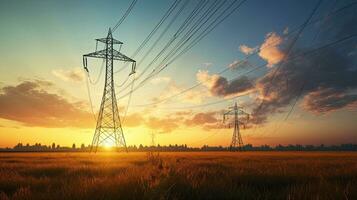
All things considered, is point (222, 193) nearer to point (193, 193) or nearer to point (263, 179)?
point (193, 193)

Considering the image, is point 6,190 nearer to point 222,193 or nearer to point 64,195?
point 64,195

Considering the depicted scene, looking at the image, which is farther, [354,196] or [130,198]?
[354,196]

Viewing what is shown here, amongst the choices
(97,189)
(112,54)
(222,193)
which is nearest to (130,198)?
(97,189)

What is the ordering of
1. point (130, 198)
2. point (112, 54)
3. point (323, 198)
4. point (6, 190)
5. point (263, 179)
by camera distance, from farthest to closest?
point (112, 54) → point (263, 179) → point (6, 190) → point (323, 198) → point (130, 198)

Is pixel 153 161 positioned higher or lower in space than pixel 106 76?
lower

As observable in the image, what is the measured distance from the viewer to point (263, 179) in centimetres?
933

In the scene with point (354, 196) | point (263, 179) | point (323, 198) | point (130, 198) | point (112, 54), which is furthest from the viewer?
point (112, 54)

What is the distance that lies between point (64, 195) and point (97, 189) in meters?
0.64

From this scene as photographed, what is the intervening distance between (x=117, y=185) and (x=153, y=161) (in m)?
3.27

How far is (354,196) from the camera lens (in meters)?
6.07

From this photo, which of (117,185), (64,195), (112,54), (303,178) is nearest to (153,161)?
(117,185)

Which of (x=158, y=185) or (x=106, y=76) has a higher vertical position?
(x=106, y=76)

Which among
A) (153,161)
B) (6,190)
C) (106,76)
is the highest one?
(106,76)

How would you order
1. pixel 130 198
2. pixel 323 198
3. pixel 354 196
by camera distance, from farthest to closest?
pixel 354 196 < pixel 323 198 < pixel 130 198
